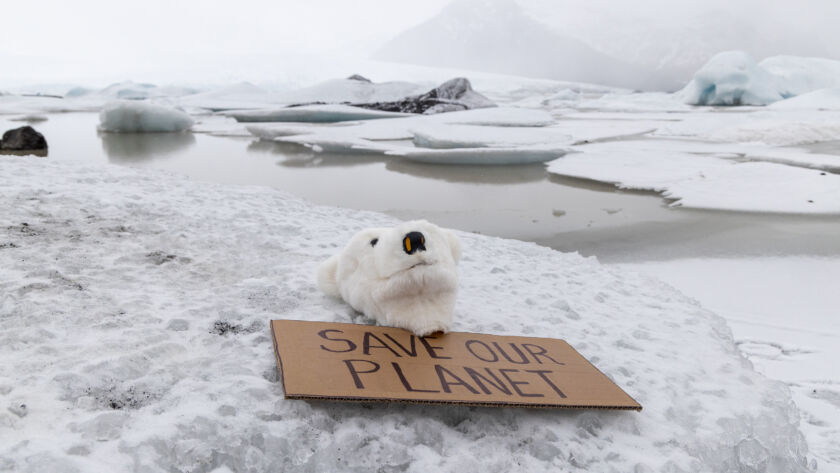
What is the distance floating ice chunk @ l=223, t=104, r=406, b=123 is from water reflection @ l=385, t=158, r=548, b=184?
27.7 ft

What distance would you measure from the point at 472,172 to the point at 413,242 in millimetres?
6107

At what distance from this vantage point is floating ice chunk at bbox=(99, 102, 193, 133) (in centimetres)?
1272

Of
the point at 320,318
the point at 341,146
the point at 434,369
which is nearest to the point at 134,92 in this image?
the point at 341,146

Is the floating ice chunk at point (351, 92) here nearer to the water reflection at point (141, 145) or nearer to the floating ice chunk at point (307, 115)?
the floating ice chunk at point (307, 115)

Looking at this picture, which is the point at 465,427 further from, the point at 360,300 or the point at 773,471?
the point at 773,471

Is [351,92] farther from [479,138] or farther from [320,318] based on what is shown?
[320,318]

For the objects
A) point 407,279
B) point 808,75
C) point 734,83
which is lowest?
point 407,279

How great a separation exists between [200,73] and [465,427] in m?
63.9

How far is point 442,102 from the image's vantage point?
66.9ft

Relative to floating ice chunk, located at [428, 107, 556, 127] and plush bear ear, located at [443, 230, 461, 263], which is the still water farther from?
floating ice chunk, located at [428, 107, 556, 127]

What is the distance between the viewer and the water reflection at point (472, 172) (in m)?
7.22

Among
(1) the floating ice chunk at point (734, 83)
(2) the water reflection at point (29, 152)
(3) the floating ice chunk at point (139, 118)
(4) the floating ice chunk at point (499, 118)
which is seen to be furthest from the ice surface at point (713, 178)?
(1) the floating ice chunk at point (734, 83)

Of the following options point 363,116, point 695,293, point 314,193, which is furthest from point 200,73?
point 695,293

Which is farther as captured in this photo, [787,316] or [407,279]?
[787,316]
